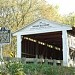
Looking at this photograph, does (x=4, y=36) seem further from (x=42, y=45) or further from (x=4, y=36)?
(x=42, y=45)

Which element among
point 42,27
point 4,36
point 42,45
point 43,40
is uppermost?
point 42,27

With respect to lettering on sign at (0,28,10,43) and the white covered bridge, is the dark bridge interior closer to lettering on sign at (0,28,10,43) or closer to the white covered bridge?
the white covered bridge

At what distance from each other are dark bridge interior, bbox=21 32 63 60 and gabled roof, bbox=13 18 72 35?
1.44 metres

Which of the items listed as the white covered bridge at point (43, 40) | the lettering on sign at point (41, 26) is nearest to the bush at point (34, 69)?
the white covered bridge at point (43, 40)

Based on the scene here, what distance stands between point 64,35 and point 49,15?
18946 mm

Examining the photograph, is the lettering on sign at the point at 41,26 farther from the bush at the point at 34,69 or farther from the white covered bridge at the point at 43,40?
the bush at the point at 34,69

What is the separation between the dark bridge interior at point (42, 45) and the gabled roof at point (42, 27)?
144 centimetres

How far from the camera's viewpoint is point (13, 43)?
38.5m

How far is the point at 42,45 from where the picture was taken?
26.9m

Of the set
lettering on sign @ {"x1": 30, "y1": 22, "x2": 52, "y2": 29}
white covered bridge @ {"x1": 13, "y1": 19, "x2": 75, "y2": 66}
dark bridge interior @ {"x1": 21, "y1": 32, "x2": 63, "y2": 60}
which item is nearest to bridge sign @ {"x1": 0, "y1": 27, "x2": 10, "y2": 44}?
white covered bridge @ {"x1": 13, "y1": 19, "x2": 75, "y2": 66}

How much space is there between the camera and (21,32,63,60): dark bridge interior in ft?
78.0

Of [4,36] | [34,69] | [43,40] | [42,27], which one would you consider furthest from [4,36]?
[43,40]

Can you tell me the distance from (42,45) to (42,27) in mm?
5939

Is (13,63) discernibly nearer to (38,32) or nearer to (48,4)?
(38,32)
